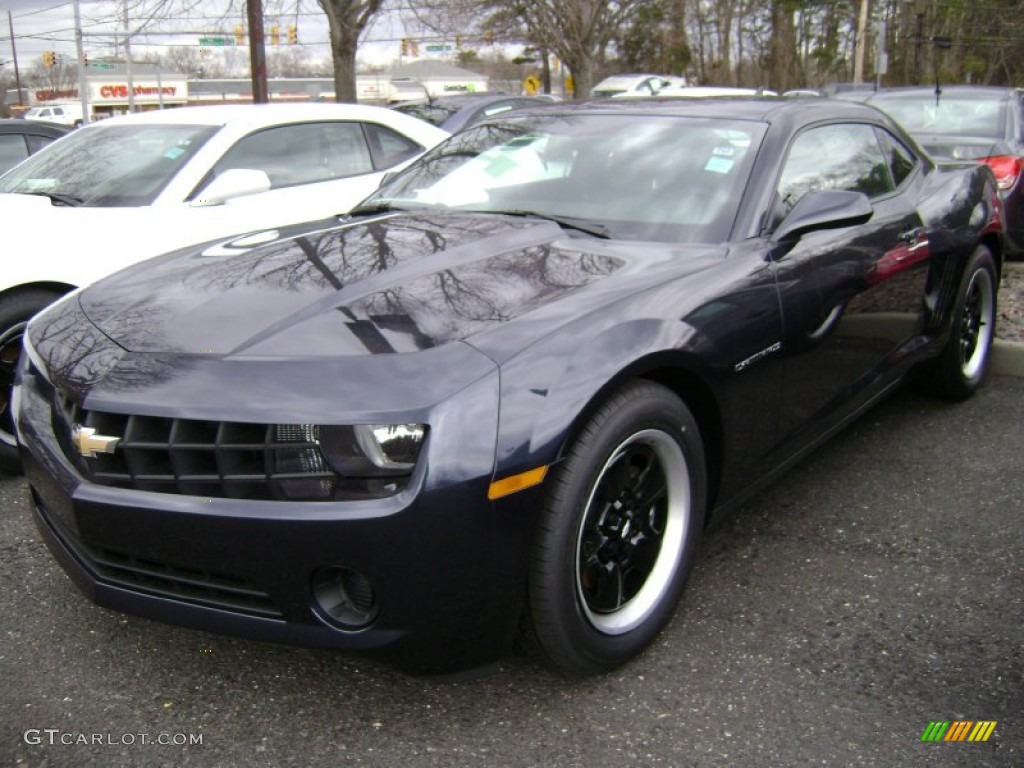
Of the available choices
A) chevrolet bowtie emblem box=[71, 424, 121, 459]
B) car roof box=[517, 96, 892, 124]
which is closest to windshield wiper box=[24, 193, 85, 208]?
car roof box=[517, 96, 892, 124]

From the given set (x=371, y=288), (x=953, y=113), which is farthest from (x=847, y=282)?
(x=953, y=113)

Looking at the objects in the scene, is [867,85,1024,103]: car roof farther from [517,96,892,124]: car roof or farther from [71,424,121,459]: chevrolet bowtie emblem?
[71,424,121,459]: chevrolet bowtie emblem

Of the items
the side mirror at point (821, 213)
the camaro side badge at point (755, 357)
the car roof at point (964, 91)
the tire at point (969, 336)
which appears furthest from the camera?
the car roof at point (964, 91)

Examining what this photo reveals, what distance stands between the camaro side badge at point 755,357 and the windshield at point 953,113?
5509 mm

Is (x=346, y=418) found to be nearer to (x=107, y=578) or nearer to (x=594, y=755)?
(x=107, y=578)

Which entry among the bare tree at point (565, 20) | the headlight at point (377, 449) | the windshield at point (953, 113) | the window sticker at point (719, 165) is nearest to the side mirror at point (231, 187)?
the window sticker at point (719, 165)

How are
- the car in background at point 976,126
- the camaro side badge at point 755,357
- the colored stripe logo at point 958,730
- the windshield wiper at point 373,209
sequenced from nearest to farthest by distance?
the colored stripe logo at point 958,730, the camaro side badge at point 755,357, the windshield wiper at point 373,209, the car in background at point 976,126

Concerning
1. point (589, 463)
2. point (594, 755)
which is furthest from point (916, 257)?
point (594, 755)

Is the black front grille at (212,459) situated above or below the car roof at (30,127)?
below

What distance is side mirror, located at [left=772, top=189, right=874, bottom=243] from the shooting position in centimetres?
304

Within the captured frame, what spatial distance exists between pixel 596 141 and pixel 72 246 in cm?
231

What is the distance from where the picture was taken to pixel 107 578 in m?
2.34

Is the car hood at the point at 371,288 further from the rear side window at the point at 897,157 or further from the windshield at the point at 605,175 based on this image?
the rear side window at the point at 897,157

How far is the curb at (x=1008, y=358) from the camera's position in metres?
5.16
